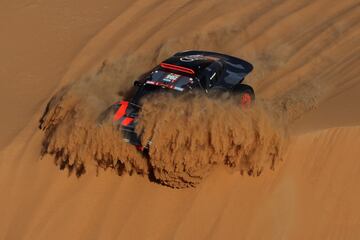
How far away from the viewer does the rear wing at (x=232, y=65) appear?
12.2 metres

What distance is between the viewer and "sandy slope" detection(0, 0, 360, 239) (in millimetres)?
10297

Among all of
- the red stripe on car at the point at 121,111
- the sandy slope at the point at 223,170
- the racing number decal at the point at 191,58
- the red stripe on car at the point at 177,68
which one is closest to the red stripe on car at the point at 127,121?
the red stripe on car at the point at 121,111

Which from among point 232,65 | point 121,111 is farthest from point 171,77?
point 232,65

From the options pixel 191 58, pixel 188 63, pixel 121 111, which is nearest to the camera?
pixel 121 111

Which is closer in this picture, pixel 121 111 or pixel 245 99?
pixel 121 111

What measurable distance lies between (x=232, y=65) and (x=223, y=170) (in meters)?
2.57

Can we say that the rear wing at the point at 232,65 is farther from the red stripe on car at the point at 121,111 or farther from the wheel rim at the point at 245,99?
the red stripe on car at the point at 121,111

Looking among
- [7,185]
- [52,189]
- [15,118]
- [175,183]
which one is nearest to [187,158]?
[175,183]

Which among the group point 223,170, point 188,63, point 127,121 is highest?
point 188,63

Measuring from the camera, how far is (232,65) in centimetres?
1256

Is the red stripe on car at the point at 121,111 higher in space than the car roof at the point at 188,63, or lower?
lower

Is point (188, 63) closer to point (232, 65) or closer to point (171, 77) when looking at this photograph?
point (171, 77)

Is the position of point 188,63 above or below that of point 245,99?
above

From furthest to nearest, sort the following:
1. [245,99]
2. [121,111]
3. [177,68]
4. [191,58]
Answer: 1. [191,58]
2. [177,68]
3. [245,99]
4. [121,111]
